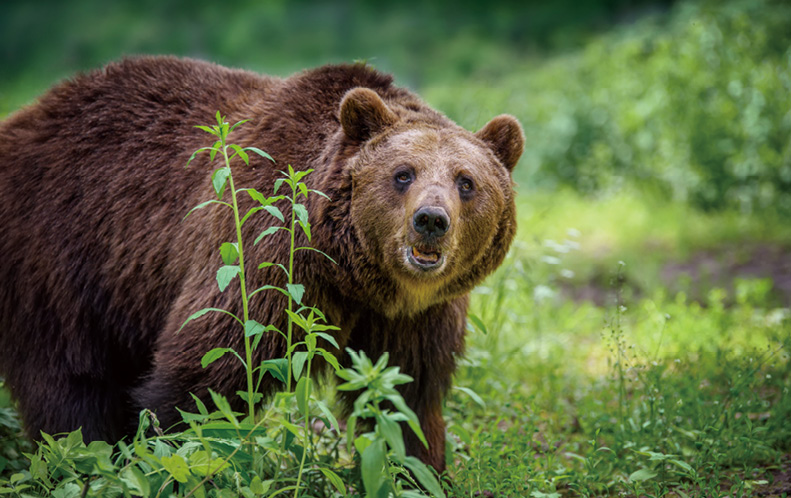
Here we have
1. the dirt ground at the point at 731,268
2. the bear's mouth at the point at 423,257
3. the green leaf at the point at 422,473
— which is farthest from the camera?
the dirt ground at the point at 731,268

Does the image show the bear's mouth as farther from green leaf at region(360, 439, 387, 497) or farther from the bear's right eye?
green leaf at region(360, 439, 387, 497)

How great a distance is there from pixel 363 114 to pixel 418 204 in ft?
2.05

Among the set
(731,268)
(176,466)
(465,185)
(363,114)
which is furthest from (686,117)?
(176,466)

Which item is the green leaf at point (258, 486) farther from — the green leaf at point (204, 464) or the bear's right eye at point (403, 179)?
the bear's right eye at point (403, 179)

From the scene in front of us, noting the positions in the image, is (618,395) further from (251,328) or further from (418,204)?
(251,328)

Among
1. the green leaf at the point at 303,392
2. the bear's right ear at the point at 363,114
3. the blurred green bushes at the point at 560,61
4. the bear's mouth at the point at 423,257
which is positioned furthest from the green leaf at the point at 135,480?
the blurred green bushes at the point at 560,61

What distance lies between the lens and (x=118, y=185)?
4.26 m

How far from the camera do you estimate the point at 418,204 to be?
350 cm

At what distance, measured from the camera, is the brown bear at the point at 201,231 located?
3.70m

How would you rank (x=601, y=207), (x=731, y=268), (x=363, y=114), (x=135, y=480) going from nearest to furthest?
(x=135, y=480) < (x=363, y=114) < (x=731, y=268) < (x=601, y=207)

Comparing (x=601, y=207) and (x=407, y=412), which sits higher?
(x=601, y=207)

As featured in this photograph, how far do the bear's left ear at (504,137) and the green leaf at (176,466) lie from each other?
2.24 metres

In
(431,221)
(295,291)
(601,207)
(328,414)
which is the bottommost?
(328,414)

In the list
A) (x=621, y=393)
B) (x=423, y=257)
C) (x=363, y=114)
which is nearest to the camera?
(x=423, y=257)
